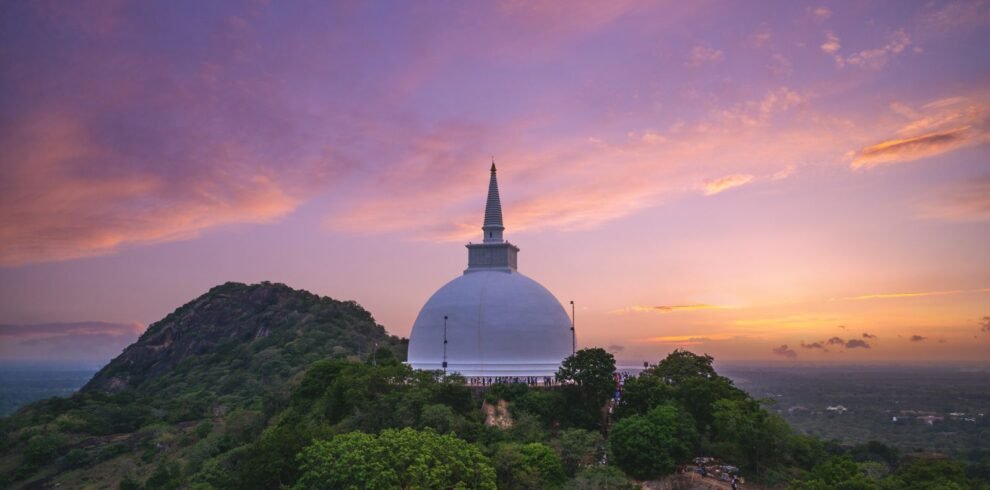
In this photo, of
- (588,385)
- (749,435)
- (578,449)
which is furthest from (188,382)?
(749,435)

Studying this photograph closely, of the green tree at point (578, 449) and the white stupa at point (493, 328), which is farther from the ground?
the white stupa at point (493, 328)

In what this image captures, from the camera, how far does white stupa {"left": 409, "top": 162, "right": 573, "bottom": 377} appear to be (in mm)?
58500

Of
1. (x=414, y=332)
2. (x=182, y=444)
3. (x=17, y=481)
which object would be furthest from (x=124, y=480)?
(x=414, y=332)

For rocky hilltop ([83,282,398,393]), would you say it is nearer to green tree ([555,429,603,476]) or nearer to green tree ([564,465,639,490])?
green tree ([555,429,603,476])

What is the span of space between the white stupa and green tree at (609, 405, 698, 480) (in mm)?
12641

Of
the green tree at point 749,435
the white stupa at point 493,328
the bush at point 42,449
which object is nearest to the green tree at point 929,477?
the green tree at point 749,435

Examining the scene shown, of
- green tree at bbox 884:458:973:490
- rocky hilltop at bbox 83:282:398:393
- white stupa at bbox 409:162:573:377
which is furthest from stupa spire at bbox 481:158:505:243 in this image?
rocky hilltop at bbox 83:282:398:393

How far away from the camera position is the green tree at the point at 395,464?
35781 millimetres

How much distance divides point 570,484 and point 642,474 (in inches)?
323

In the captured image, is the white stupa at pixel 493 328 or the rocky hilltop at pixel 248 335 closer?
the white stupa at pixel 493 328

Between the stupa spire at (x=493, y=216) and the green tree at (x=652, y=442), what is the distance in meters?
25.2

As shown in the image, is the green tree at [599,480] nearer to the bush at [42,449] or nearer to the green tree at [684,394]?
the green tree at [684,394]

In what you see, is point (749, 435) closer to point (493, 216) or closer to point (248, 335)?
point (493, 216)

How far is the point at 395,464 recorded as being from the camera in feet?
121
